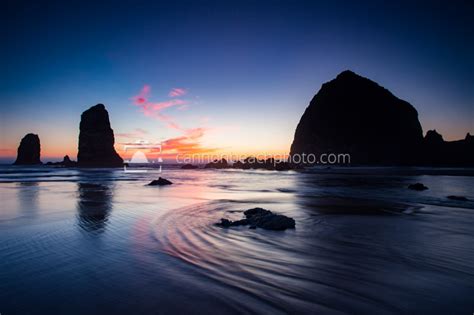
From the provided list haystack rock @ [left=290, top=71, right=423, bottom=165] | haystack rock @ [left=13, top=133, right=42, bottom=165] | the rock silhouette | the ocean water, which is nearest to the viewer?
the ocean water

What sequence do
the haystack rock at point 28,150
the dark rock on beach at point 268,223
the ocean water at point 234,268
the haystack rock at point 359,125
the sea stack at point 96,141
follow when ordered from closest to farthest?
1. the ocean water at point 234,268
2. the dark rock on beach at point 268,223
3. the haystack rock at point 359,125
4. the sea stack at point 96,141
5. the haystack rock at point 28,150

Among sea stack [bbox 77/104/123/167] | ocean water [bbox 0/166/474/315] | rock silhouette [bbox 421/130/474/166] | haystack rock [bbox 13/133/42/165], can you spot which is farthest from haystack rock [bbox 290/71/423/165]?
haystack rock [bbox 13/133/42/165]

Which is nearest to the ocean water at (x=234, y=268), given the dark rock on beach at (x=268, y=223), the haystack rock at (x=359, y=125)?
the dark rock on beach at (x=268, y=223)

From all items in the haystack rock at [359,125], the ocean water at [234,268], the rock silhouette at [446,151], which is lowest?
the ocean water at [234,268]

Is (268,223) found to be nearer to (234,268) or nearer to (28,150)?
(234,268)

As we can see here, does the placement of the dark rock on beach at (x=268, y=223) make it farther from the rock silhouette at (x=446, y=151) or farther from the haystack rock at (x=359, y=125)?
the haystack rock at (x=359, y=125)

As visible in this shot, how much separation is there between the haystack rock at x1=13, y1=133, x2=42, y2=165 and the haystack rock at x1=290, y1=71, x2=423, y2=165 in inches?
5689

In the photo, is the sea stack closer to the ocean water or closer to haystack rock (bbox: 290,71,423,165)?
haystack rock (bbox: 290,71,423,165)

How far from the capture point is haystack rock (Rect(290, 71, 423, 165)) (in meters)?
105

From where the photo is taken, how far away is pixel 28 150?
463 ft

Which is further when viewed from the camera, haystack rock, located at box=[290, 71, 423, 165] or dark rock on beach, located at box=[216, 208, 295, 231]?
haystack rock, located at box=[290, 71, 423, 165]

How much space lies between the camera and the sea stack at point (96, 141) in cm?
11075

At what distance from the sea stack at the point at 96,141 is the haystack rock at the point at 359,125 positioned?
292 ft

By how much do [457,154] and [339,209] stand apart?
335 feet
